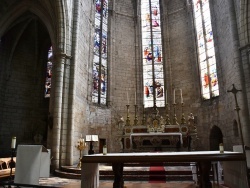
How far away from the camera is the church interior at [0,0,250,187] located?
907cm

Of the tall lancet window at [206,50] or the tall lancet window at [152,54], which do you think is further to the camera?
the tall lancet window at [152,54]

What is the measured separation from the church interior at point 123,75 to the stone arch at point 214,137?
0.18ft

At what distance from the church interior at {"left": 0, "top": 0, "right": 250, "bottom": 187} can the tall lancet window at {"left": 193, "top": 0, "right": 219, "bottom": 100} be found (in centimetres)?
6

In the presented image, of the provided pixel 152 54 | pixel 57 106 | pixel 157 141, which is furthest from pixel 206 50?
pixel 57 106

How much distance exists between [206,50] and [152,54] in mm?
3539

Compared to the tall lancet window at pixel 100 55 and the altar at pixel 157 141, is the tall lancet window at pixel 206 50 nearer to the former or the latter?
the altar at pixel 157 141

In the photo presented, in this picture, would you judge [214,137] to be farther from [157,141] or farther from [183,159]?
[183,159]

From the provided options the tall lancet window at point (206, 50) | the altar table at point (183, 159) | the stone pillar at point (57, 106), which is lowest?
the altar table at point (183, 159)

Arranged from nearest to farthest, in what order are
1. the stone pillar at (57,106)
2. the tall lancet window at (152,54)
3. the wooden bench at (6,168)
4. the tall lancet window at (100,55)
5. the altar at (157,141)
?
the wooden bench at (6,168)
the stone pillar at (57,106)
the altar at (157,141)
the tall lancet window at (100,55)
the tall lancet window at (152,54)

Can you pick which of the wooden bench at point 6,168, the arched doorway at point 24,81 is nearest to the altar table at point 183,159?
the wooden bench at point 6,168

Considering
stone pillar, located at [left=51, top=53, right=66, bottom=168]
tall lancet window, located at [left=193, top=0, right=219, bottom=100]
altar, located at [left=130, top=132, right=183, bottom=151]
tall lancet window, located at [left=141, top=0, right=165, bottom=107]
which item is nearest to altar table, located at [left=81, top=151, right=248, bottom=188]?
stone pillar, located at [left=51, top=53, right=66, bottom=168]

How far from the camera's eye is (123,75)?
14.1 m

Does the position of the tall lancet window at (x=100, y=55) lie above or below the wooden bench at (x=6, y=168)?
above

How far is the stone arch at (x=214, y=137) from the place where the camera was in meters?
11.6
